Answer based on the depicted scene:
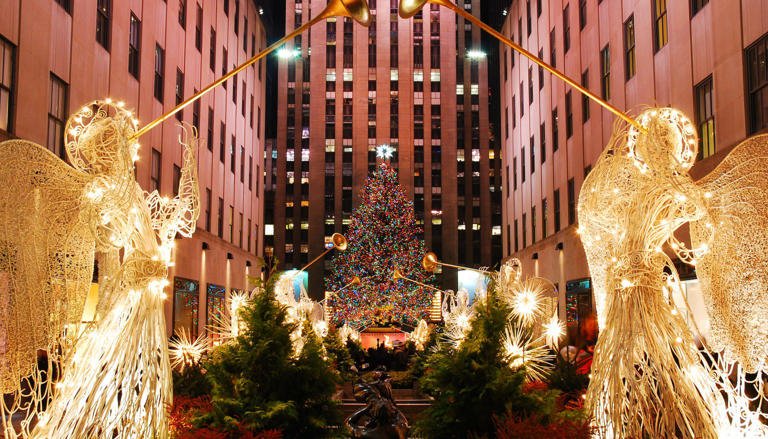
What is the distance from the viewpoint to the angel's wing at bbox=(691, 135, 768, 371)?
779 centimetres

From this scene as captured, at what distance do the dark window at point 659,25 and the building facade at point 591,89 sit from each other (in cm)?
3

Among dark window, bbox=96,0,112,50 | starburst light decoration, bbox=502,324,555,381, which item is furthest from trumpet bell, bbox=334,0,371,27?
dark window, bbox=96,0,112,50

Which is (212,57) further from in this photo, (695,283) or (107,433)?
(107,433)

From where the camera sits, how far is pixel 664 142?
25.7 ft

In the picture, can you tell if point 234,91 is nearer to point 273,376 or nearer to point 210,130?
point 210,130

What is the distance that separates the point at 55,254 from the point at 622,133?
634cm

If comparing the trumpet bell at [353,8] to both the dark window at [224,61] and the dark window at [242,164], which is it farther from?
the dark window at [242,164]

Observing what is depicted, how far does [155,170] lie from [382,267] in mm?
21922

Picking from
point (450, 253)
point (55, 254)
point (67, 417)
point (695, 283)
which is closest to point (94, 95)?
point (55, 254)

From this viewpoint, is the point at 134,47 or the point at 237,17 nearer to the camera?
the point at 134,47

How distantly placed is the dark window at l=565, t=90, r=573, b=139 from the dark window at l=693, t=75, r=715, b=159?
550 inches

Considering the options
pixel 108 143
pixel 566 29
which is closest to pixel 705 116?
pixel 108 143

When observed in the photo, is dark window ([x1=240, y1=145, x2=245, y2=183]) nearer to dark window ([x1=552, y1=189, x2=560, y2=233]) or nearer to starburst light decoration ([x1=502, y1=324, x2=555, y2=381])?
dark window ([x1=552, y1=189, x2=560, y2=233])

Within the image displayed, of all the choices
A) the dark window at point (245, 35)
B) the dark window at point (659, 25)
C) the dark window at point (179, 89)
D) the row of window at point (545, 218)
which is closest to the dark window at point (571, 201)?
the row of window at point (545, 218)
